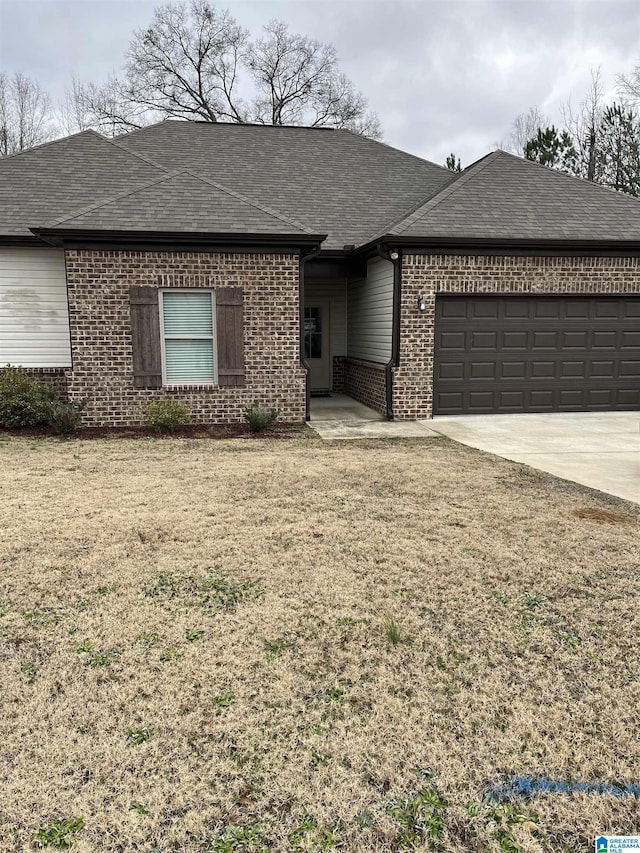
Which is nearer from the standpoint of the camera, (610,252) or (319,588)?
(319,588)

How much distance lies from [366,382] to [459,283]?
9.43 ft

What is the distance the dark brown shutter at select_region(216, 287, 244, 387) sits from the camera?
385 inches

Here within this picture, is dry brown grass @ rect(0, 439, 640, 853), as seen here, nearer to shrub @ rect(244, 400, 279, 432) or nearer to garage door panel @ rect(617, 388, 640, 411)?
shrub @ rect(244, 400, 279, 432)

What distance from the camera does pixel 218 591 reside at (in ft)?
12.7

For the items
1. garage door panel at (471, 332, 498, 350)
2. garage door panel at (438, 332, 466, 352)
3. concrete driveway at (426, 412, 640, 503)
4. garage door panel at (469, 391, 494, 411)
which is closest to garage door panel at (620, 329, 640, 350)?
concrete driveway at (426, 412, 640, 503)

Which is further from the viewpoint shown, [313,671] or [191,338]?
[191,338]

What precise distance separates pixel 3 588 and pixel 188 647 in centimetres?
150

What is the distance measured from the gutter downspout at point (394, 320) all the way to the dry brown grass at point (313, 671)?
5.12 metres

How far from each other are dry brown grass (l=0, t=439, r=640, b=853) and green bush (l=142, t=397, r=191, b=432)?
3.61 m

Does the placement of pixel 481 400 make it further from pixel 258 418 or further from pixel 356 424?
pixel 258 418

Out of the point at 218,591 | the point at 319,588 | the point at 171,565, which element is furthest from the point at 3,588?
the point at 319,588

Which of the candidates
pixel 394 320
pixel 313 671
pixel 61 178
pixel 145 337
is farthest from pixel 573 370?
pixel 61 178

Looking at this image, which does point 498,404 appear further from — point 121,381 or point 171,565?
point 171,565

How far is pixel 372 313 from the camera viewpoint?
12.0m
